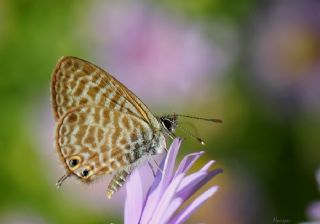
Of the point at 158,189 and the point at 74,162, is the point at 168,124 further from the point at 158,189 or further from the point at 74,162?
the point at 158,189

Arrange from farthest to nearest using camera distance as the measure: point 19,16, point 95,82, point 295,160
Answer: point 19,16 < point 295,160 < point 95,82

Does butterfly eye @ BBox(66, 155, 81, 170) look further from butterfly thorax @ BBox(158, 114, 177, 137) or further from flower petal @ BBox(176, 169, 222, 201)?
flower petal @ BBox(176, 169, 222, 201)

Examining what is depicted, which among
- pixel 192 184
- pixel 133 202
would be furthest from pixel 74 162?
pixel 192 184

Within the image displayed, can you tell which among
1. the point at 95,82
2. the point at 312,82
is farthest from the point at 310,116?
the point at 95,82

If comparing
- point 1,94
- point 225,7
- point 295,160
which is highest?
point 225,7

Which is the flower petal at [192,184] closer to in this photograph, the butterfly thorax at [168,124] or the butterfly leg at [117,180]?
the butterfly leg at [117,180]

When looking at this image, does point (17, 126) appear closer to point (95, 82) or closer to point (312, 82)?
point (312, 82)
